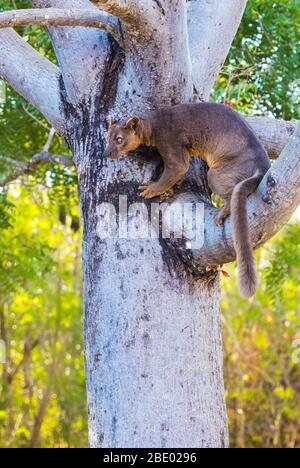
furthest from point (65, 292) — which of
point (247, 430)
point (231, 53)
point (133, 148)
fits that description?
point (133, 148)

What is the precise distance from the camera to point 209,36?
15.3 feet

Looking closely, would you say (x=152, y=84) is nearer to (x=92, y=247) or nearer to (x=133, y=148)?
(x=133, y=148)

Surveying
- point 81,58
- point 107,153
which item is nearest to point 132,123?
point 107,153

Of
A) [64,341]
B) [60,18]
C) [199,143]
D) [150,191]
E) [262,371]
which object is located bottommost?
[262,371]

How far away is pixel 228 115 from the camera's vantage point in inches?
162

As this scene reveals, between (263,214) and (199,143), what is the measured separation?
788mm

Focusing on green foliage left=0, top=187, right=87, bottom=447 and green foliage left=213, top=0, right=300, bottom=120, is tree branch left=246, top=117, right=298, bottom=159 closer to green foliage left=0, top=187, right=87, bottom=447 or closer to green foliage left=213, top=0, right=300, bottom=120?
green foliage left=213, top=0, right=300, bottom=120

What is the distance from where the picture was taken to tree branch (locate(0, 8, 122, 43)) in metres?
3.32

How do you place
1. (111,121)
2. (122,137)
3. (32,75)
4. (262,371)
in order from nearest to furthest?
(122,137) → (111,121) → (32,75) → (262,371)

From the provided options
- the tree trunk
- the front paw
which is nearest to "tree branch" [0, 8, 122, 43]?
the tree trunk

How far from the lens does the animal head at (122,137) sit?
380 centimetres

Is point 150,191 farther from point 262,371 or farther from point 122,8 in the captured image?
point 262,371

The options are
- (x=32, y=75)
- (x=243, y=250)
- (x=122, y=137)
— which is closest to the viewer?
(x=243, y=250)

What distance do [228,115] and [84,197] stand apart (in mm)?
871
